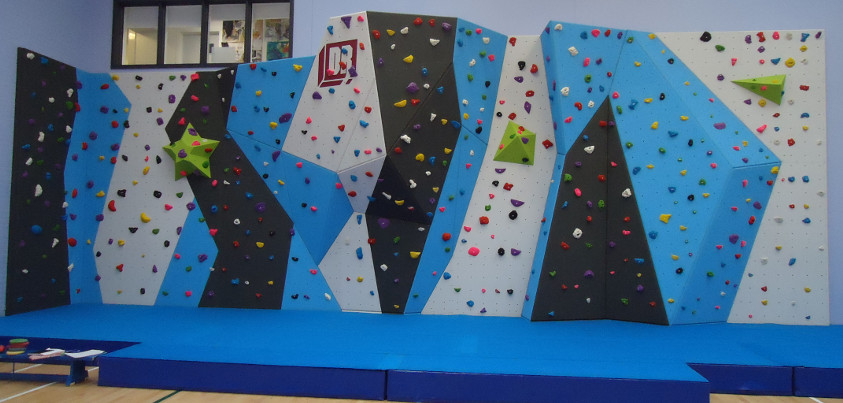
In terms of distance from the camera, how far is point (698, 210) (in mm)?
4211

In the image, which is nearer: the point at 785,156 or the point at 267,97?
the point at 785,156

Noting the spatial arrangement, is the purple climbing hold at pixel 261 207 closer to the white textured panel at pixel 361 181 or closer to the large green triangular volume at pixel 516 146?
the white textured panel at pixel 361 181

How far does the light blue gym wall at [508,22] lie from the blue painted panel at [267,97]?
92 centimetres

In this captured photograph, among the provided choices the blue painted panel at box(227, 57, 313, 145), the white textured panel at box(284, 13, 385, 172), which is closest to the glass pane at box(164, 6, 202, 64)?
the blue painted panel at box(227, 57, 313, 145)

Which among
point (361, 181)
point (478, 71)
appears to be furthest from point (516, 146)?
point (361, 181)

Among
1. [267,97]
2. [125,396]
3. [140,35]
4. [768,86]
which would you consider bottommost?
[125,396]

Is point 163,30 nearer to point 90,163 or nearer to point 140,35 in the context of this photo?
point 140,35

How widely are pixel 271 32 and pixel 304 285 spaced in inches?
108

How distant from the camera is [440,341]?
11.5 feet

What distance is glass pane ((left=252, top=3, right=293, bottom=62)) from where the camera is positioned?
18.7 ft

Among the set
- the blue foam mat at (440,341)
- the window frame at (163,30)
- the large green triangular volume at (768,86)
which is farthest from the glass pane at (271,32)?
the large green triangular volume at (768,86)

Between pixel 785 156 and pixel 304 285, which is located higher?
pixel 785 156

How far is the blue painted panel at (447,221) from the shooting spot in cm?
446

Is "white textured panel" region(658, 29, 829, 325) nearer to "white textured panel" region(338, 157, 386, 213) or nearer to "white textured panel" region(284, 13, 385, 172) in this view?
"white textured panel" region(284, 13, 385, 172)
